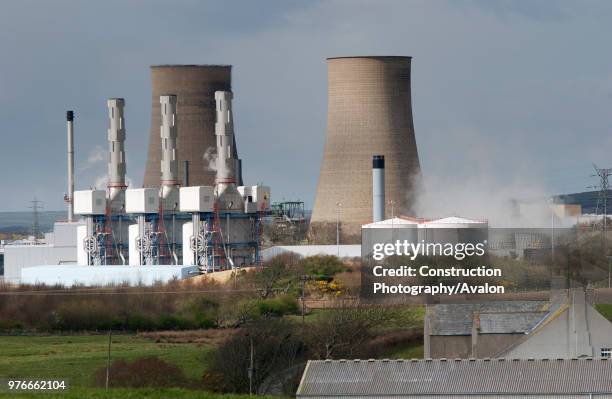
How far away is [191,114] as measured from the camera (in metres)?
55.2

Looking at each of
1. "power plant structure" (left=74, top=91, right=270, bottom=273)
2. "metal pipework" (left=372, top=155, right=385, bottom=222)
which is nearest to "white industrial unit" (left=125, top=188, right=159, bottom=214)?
"power plant structure" (left=74, top=91, right=270, bottom=273)

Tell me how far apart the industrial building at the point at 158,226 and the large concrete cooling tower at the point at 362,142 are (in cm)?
486

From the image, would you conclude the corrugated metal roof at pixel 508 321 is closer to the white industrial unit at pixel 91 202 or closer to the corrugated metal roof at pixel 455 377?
the corrugated metal roof at pixel 455 377

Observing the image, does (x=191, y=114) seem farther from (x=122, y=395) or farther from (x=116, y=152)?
(x=122, y=395)

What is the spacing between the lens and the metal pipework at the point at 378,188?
166 feet

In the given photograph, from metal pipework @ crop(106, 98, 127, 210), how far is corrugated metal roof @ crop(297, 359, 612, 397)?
3157 centimetres

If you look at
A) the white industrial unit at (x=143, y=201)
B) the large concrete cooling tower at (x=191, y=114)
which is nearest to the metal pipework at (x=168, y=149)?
the white industrial unit at (x=143, y=201)

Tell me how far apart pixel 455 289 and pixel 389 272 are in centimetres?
247

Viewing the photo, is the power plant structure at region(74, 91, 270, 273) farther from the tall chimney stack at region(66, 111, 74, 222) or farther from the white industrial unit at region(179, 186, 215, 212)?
the tall chimney stack at region(66, 111, 74, 222)

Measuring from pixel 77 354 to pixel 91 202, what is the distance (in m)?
20.5

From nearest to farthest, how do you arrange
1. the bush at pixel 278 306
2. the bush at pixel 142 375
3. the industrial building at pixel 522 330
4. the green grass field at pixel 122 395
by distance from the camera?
the green grass field at pixel 122 395 < the industrial building at pixel 522 330 < the bush at pixel 142 375 < the bush at pixel 278 306

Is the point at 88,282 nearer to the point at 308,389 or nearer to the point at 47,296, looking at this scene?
the point at 47,296

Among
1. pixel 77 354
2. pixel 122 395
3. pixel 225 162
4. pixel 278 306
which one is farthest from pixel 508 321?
pixel 225 162

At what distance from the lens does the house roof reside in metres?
24.6
